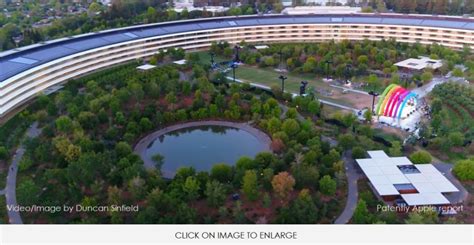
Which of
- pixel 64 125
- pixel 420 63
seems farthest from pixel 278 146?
pixel 420 63

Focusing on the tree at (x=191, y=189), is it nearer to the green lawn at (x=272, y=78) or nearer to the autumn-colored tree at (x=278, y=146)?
the autumn-colored tree at (x=278, y=146)

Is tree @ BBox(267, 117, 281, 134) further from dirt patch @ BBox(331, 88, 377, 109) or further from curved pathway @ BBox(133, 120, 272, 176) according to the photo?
dirt patch @ BBox(331, 88, 377, 109)

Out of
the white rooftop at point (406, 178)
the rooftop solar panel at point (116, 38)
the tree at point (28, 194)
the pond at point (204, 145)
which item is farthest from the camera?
the rooftop solar panel at point (116, 38)

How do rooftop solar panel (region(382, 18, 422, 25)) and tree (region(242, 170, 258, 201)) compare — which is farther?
rooftop solar panel (region(382, 18, 422, 25))

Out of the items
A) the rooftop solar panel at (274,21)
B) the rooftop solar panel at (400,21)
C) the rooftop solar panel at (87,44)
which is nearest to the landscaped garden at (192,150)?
the rooftop solar panel at (87,44)

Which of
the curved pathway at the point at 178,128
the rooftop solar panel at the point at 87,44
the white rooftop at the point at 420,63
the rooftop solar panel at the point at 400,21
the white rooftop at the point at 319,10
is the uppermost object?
the white rooftop at the point at 319,10

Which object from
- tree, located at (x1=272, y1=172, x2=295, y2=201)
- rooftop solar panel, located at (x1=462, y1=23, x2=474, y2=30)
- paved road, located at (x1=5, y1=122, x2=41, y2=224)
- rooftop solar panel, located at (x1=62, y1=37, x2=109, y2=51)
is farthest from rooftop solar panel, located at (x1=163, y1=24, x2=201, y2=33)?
tree, located at (x1=272, y1=172, x2=295, y2=201)

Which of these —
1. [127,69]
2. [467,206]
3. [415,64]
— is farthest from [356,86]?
[127,69]
